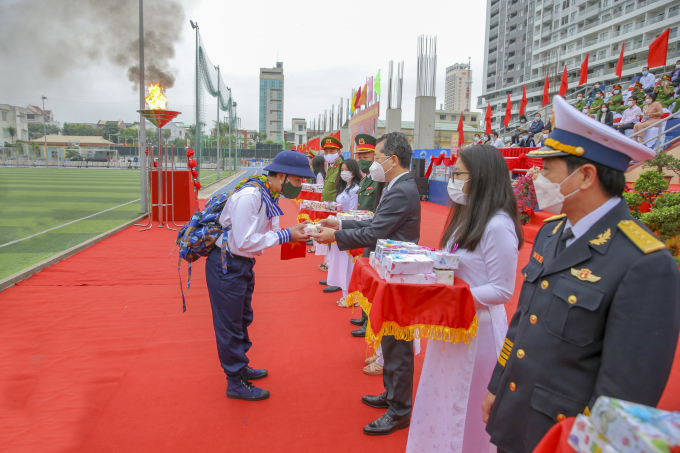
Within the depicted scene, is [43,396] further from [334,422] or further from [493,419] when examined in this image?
[493,419]

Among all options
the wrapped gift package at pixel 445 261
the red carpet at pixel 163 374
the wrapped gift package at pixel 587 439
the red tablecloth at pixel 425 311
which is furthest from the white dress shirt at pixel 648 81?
the wrapped gift package at pixel 587 439

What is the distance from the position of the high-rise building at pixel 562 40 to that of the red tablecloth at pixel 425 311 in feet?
127

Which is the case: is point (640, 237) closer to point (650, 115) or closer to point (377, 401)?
point (377, 401)

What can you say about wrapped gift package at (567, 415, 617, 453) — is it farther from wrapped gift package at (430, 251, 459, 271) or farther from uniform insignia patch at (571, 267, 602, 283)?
wrapped gift package at (430, 251, 459, 271)

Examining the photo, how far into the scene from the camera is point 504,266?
6.56 feet

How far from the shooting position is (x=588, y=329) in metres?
1.20

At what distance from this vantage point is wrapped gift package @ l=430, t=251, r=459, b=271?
6.71ft

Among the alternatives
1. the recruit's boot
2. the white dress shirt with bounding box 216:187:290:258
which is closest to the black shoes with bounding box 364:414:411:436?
the recruit's boot

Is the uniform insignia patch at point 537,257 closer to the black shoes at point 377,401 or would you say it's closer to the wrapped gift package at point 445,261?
the wrapped gift package at point 445,261

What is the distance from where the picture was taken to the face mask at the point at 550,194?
1.36 metres

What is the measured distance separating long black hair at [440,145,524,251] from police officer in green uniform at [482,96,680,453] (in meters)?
0.53

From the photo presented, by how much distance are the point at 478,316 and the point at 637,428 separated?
5.13ft

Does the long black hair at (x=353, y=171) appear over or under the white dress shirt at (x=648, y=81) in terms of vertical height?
under

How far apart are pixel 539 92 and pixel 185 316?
65397mm
